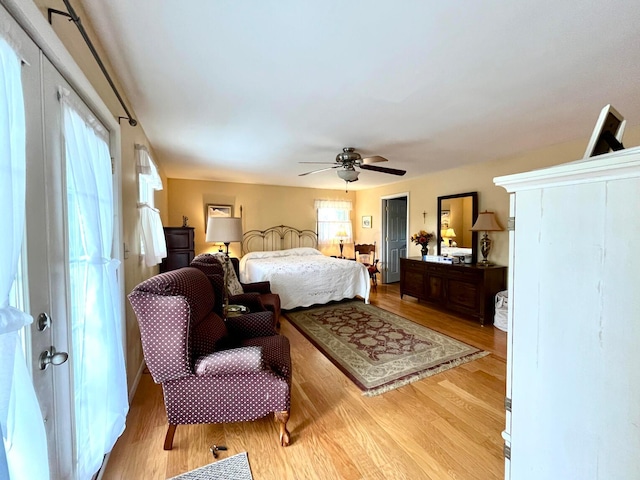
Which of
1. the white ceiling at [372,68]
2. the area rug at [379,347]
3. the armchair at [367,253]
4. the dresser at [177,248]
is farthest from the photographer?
the armchair at [367,253]

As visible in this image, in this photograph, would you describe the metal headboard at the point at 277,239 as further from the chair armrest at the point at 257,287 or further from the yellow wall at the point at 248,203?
the chair armrest at the point at 257,287

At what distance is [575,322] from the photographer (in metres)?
0.82

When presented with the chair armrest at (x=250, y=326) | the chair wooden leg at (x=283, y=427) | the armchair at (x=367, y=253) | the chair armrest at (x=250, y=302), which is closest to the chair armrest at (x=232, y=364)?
the chair wooden leg at (x=283, y=427)

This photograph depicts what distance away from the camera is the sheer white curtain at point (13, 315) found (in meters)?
0.70

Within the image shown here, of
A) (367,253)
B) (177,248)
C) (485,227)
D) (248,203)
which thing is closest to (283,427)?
(177,248)

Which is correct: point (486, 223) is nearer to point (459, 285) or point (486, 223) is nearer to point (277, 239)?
point (459, 285)

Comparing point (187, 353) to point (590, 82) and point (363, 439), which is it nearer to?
point (363, 439)

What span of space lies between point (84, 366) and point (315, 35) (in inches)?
82.2

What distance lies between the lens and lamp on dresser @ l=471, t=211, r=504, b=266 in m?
3.85

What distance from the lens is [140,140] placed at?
2.74 metres

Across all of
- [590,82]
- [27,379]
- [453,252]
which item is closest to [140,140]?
[27,379]

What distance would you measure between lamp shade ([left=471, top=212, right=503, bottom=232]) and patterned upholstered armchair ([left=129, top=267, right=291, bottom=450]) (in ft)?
11.4

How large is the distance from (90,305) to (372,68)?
7.00ft

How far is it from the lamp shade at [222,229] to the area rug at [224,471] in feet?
7.75
